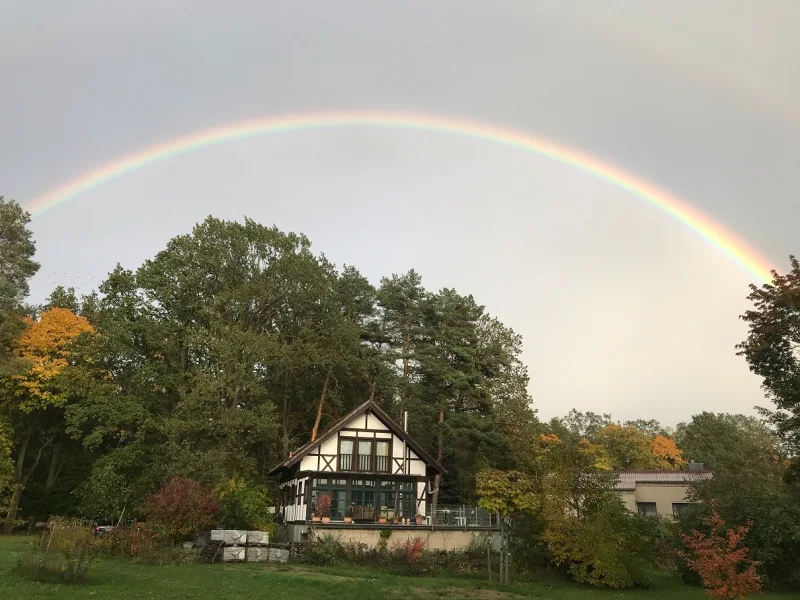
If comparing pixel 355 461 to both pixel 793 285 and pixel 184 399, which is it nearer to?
pixel 184 399

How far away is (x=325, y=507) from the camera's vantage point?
107 feet

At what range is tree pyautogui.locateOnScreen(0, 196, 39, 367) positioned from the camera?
125ft

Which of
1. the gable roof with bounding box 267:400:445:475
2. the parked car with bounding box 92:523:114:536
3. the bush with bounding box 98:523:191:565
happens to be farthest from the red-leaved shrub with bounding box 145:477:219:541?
the gable roof with bounding box 267:400:445:475

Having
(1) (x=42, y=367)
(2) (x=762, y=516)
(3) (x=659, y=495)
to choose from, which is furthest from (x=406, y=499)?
(1) (x=42, y=367)

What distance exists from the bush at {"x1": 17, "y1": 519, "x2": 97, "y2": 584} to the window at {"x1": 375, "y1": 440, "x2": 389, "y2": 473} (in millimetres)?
19601

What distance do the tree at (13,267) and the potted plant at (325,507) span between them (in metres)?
21.2

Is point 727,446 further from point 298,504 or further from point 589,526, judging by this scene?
point 589,526

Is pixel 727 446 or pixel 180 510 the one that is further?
pixel 727 446

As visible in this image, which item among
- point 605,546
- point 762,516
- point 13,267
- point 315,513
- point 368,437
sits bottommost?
point 605,546

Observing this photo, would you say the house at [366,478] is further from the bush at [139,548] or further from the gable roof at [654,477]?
the gable roof at [654,477]

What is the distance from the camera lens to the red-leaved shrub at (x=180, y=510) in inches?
995

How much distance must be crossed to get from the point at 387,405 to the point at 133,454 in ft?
61.5

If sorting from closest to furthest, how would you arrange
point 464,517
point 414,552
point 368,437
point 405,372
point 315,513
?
point 414,552
point 464,517
point 315,513
point 368,437
point 405,372

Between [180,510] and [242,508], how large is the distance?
6.70 metres
